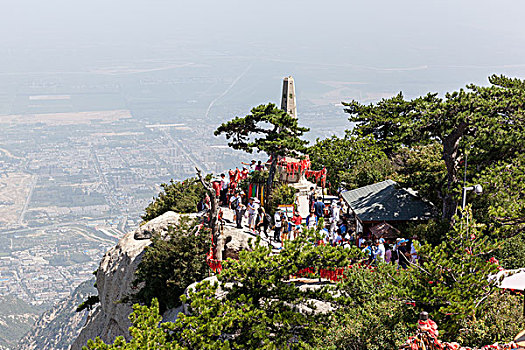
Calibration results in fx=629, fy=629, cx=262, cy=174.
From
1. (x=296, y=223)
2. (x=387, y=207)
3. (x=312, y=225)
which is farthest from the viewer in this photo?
(x=296, y=223)

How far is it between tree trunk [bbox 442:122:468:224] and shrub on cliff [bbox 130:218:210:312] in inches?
400

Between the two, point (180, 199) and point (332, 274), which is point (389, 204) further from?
point (180, 199)

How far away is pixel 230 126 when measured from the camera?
32312 mm

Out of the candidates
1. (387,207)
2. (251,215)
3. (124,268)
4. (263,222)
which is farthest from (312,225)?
(124,268)

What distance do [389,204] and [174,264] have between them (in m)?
10.1

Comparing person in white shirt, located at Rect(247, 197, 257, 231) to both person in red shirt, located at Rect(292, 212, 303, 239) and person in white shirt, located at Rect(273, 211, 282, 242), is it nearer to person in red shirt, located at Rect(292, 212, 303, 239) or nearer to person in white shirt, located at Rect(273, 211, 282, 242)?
person in white shirt, located at Rect(273, 211, 282, 242)

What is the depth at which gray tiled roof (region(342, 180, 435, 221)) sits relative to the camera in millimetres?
27688

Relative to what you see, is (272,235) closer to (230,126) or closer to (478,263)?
(230,126)

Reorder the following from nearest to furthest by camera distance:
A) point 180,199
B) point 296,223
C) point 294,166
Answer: point 296,223
point 180,199
point 294,166

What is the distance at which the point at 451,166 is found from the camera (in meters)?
26.8

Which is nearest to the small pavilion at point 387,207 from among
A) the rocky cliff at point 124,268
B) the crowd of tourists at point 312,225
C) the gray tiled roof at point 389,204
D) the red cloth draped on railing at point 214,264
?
the gray tiled roof at point 389,204

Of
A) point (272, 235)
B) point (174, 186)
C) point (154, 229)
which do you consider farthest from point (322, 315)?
point (174, 186)

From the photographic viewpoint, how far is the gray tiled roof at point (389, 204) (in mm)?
27688

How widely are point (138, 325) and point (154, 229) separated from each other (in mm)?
11370
